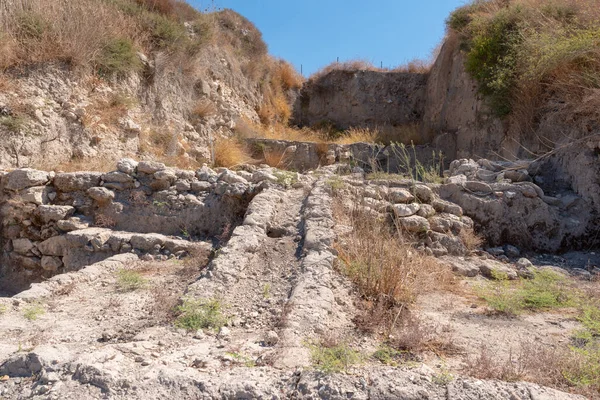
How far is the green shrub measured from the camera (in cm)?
866

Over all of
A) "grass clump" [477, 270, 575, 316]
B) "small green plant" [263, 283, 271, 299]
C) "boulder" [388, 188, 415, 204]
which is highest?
"boulder" [388, 188, 415, 204]

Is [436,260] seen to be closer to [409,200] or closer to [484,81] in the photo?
[409,200]

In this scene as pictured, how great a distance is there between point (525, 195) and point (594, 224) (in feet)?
2.97

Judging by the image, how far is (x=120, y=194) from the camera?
5859 mm

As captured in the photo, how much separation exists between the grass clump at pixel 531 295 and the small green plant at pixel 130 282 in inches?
112

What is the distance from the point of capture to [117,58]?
893 cm

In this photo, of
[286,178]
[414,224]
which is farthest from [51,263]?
[414,224]

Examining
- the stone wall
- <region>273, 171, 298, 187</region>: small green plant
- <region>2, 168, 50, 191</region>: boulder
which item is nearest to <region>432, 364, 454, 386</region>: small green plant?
the stone wall

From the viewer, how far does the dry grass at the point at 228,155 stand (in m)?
10.6

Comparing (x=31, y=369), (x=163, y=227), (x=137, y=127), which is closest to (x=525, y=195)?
(x=163, y=227)

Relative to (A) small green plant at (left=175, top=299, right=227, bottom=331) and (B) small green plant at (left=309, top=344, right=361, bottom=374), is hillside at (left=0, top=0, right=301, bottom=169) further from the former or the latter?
(B) small green plant at (left=309, top=344, right=361, bottom=374)

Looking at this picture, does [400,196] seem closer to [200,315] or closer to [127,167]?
Answer: [200,315]

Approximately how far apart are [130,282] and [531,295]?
3.32 metres

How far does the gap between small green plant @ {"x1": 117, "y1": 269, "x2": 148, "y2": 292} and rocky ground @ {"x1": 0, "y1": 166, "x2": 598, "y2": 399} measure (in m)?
0.01
